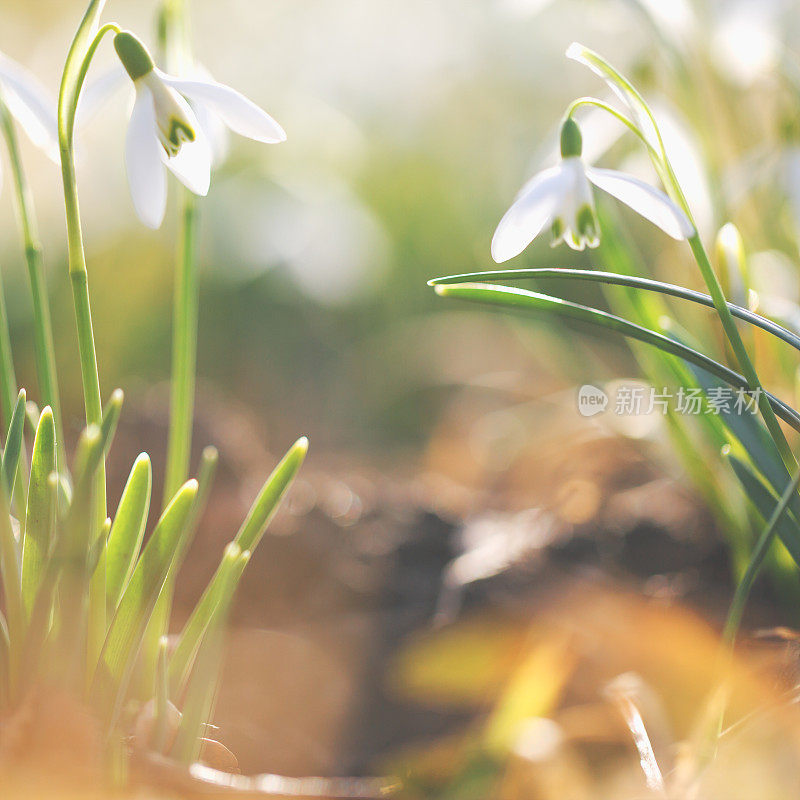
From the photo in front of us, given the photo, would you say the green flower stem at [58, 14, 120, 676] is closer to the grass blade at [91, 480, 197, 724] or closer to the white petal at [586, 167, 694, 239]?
the grass blade at [91, 480, 197, 724]

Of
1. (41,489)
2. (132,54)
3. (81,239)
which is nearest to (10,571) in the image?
(41,489)

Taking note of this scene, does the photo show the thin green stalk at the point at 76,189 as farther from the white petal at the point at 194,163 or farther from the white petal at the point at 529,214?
the white petal at the point at 529,214

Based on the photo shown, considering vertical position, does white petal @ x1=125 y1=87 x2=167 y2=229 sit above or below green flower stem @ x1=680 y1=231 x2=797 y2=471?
above

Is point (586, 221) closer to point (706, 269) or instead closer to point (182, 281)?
point (706, 269)

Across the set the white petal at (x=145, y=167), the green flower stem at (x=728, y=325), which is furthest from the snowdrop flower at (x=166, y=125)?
the green flower stem at (x=728, y=325)

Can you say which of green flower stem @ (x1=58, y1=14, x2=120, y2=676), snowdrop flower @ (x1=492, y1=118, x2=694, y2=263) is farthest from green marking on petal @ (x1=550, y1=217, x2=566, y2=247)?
green flower stem @ (x1=58, y1=14, x2=120, y2=676)
